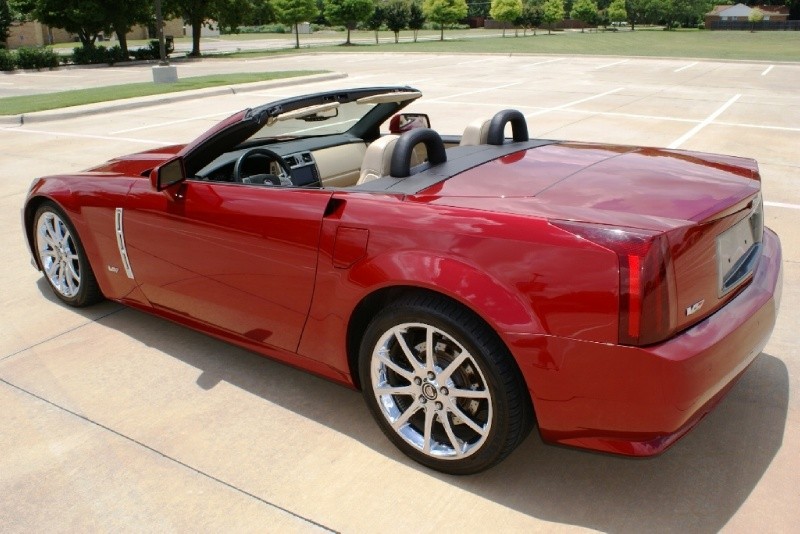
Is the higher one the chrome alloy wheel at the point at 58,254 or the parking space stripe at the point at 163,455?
the chrome alloy wheel at the point at 58,254

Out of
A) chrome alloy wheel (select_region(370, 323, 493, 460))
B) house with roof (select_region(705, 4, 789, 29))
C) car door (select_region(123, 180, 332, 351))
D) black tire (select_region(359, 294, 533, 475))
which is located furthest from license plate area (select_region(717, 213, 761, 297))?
house with roof (select_region(705, 4, 789, 29))

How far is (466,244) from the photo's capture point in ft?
8.54

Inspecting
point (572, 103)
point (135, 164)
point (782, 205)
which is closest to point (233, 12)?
point (572, 103)

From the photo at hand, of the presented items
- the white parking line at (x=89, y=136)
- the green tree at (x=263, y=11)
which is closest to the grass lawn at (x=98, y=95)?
the white parking line at (x=89, y=136)

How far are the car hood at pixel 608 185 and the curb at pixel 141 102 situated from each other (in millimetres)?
13591

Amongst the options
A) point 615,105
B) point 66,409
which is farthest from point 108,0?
point 66,409

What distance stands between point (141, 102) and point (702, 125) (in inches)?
459

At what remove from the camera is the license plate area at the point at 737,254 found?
267 centimetres

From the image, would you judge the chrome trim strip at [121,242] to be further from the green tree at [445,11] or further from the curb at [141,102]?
the green tree at [445,11]

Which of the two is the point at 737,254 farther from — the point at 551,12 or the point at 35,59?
the point at 551,12

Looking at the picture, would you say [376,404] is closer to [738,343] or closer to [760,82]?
[738,343]

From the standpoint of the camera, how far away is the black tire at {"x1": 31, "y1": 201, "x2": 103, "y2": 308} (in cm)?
446

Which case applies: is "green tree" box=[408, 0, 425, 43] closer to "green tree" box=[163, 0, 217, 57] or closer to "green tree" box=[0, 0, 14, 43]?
"green tree" box=[163, 0, 217, 57]

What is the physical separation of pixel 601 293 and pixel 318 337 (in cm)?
131
